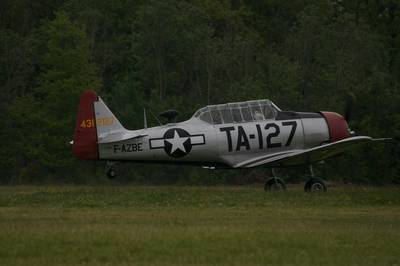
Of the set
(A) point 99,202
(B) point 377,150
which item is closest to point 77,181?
(B) point 377,150

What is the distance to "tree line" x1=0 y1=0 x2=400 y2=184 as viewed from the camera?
39.9m

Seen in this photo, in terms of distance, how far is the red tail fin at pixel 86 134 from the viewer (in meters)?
26.4

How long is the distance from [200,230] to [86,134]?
1021 centimetres

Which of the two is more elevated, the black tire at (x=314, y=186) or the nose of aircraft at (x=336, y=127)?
the nose of aircraft at (x=336, y=127)

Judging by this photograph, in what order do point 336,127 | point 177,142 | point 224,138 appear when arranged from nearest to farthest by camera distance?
point 177,142 < point 224,138 < point 336,127

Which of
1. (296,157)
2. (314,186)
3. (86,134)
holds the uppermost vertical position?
(86,134)

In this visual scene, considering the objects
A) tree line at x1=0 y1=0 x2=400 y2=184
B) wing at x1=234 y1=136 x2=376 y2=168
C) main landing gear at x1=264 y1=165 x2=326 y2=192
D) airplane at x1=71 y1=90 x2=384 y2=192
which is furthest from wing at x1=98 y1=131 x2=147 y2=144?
tree line at x1=0 y1=0 x2=400 y2=184

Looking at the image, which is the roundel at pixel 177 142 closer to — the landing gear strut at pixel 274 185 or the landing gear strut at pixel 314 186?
the landing gear strut at pixel 274 185

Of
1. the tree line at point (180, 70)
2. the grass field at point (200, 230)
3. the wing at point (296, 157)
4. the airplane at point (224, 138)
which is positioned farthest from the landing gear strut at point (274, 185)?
the tree line at point (180, 70)

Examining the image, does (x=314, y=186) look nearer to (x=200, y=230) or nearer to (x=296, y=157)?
(x=296, y=157)

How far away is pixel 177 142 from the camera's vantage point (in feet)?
86.9

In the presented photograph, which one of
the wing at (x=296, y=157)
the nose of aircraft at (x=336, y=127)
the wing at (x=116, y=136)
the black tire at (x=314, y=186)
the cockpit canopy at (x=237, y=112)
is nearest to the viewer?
the wing at (x=116, y=136)

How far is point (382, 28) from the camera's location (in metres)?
62.0

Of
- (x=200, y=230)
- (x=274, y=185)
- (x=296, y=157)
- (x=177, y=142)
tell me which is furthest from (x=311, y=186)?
(x=200, y=230)
